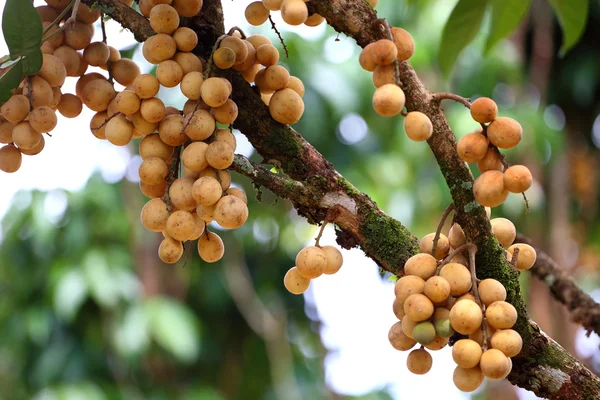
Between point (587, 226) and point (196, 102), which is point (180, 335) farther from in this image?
point (196, 102)

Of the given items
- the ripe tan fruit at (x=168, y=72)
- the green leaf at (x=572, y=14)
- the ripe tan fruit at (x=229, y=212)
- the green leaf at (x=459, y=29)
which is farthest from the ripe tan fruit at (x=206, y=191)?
the green leaf at (x=572, y=14)

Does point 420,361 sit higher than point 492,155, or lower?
lower

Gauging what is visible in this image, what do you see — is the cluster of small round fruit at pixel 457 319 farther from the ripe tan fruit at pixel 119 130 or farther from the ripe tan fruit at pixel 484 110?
the ripe tan fruit at pixel 119 130

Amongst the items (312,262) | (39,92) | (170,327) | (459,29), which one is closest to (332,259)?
(312,262)

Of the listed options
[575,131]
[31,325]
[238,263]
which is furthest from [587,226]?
[31,325]

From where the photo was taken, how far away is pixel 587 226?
4.14m

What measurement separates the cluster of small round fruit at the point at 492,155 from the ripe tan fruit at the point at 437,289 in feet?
0.25

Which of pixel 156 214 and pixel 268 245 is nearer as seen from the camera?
pixel 156 214

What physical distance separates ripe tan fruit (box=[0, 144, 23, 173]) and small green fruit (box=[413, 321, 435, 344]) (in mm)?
447

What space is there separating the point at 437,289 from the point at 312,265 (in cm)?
13

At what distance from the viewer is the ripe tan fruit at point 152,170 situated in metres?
0.68

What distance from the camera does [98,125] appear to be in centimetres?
77

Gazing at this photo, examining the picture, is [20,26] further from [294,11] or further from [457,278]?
Result: [457,278]

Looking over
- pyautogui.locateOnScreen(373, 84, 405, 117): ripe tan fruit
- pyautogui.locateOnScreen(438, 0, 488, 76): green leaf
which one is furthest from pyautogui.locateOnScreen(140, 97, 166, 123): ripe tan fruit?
pyautogui.locateOnScreen(438, 0, 488, 76): green leaf
